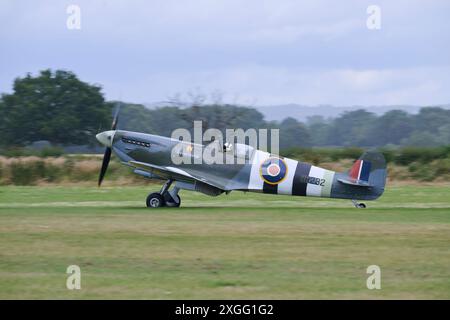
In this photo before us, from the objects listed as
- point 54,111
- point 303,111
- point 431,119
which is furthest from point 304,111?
point 54,111

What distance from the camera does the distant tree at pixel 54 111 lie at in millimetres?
55531

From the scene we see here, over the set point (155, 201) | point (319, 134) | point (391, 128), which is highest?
point (391, 128)

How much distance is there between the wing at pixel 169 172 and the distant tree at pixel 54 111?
117 ft

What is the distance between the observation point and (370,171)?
18797mm

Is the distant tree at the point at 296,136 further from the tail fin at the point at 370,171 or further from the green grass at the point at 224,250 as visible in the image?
the green grass at the point at 224,250

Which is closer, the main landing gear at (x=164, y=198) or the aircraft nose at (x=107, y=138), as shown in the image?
the main landing gear at (x=164, y=198)

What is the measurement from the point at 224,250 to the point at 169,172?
24.1 ft

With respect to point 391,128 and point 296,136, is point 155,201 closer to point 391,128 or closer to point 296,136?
point 296,136

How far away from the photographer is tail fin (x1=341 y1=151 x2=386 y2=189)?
738 inches

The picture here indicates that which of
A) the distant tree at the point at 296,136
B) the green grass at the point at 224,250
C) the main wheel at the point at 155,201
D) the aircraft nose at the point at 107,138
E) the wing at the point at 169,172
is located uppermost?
the distant tree at the point at 296,136

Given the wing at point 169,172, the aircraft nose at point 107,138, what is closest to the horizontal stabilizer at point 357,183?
the wing at point 169,172

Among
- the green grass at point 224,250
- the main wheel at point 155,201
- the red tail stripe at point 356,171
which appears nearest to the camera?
the green grass at point 224,250

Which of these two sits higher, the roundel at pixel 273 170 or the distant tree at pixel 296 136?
the distant tree at pixel 296 136
